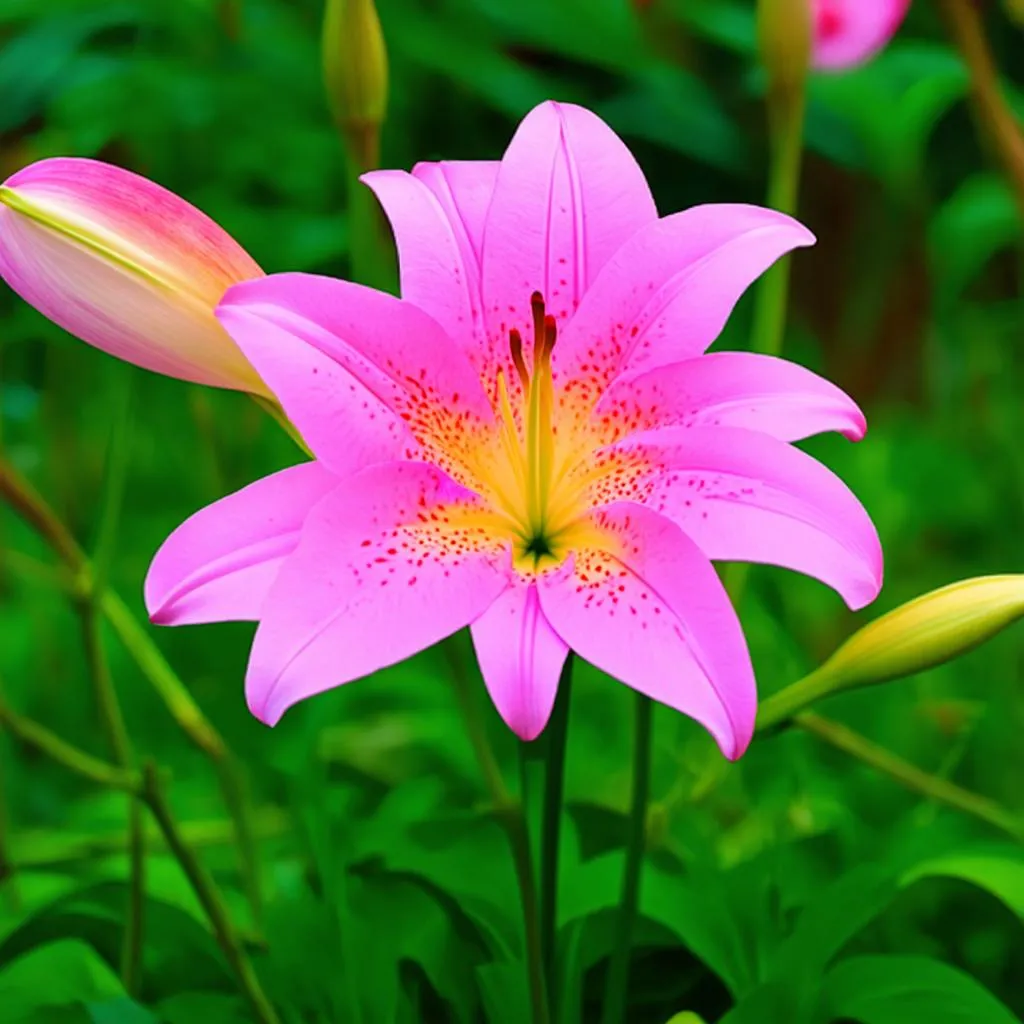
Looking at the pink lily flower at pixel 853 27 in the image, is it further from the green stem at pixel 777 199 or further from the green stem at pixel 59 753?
the green stem at pixel 59 753

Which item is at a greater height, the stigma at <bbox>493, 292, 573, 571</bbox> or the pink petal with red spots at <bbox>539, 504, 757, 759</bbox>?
the stigma at <bbox>493, 292, 573, 571</bbox>

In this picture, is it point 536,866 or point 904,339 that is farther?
point 904,339

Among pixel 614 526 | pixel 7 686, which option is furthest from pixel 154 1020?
pixel 7 686

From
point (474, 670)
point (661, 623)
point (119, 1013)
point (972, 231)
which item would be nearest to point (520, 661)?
point (661, 623)

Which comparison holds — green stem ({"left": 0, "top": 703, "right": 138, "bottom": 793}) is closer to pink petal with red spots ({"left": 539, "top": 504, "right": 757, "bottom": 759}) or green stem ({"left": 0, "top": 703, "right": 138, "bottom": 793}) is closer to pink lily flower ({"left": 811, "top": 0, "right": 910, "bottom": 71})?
pink petal with red spots ({"left": 539, "top": 504, "right": 757, "bottom": 759})

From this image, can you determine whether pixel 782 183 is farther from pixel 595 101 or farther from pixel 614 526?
pixel 595 101

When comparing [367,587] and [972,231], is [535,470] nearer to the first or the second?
[367,587]

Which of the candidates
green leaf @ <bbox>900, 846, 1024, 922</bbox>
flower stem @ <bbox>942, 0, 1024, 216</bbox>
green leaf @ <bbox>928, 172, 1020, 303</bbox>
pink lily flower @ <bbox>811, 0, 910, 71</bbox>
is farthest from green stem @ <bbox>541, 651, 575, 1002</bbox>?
green leaf @ <bbox>928, 172, 1020, 303</bbox>
